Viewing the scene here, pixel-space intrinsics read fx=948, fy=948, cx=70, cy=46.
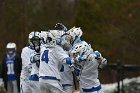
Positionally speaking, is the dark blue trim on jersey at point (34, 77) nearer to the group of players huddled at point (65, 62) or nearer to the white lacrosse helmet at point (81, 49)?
the group of players huddled at point (65, 62)

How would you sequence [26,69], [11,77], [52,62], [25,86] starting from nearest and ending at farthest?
[52,62], [25,86], [26,69], [11,77]

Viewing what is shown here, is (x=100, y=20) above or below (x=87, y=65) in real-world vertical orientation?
above

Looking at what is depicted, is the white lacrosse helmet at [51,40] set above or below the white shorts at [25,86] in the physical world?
above

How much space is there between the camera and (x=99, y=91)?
22.4 m

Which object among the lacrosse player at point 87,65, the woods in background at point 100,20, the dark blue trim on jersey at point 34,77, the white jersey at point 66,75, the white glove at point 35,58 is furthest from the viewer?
the woods in background at point 100,20

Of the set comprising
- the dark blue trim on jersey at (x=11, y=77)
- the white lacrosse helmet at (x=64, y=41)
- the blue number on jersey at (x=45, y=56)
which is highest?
the white lacrosse helmet at (x=64, y=41)

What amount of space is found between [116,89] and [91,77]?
26.7ft

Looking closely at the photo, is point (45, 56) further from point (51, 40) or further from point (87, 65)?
point (87, 65)

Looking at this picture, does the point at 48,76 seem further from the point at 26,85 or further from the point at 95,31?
the point at 95,31

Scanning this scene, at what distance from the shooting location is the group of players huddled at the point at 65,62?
22.1 metres

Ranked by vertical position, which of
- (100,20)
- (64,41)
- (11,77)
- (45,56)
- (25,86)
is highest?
(100,20)

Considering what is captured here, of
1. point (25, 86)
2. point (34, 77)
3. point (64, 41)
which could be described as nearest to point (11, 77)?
point (25, 86)

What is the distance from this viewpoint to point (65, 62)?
73.4 ft

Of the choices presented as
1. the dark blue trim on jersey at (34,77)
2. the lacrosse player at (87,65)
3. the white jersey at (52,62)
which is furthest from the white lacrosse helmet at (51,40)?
the dark blue trim on jersey at (34,77)
